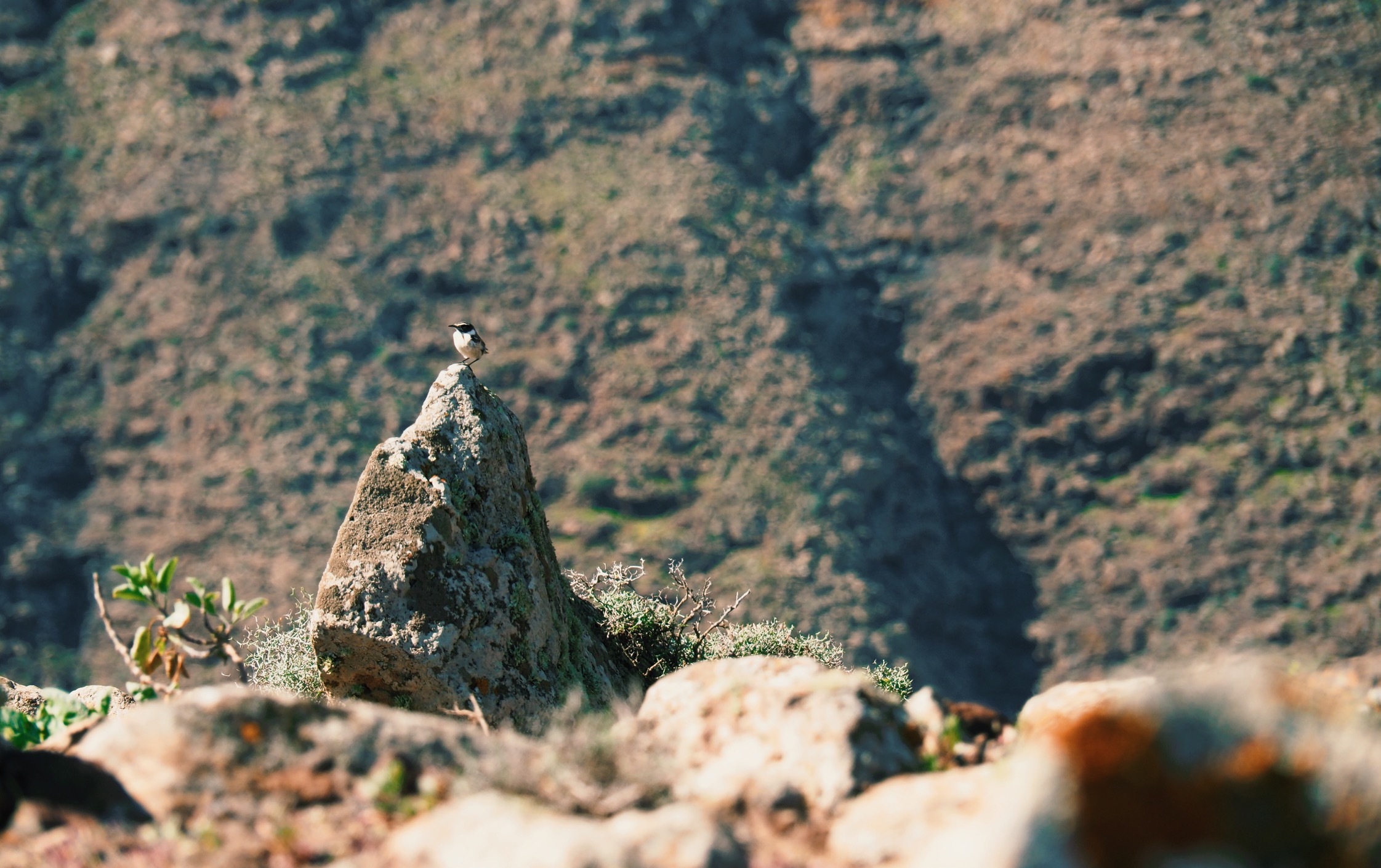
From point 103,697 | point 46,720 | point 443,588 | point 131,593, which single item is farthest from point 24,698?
point 443,588

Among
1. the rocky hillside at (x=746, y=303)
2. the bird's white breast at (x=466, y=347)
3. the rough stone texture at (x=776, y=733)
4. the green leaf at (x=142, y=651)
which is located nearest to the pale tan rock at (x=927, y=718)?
the rough stone texture at (x=776, y=733)

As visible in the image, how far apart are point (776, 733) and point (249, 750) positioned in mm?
2876

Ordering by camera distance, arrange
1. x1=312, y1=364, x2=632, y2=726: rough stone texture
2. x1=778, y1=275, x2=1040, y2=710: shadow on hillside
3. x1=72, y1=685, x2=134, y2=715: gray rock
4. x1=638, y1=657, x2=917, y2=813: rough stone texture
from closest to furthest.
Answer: x1=638, y1=657, x2=917, y2=813: rough stone texture, x1=312, y1=364, x2=632, y2=726: rough stone texture, x1=72, y1=685, x2=134, y2=715: gray rock, x1=778, y1=275, x2=1040, y2=710: shadow on hillside

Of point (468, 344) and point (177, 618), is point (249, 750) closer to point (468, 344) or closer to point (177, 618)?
point (177, 618)

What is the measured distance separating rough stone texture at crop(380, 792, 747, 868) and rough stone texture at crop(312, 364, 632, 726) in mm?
5061

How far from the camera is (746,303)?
276 feet

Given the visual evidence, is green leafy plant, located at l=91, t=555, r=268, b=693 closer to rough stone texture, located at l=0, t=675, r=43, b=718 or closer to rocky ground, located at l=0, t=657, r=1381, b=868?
rocky ground, located at l=0, t=657, r=1381, b=868

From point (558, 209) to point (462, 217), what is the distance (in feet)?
21.8

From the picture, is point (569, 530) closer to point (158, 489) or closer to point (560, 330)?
point (560, 330)

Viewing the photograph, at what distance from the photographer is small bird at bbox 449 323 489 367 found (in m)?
12.5

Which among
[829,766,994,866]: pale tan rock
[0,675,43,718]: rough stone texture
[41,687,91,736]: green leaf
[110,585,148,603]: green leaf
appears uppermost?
[110,585,148,603]: green leaf

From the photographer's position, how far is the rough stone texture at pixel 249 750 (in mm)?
6480

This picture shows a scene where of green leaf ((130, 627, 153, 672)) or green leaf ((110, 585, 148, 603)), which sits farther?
green leaf ((130, 627, 153, 672))

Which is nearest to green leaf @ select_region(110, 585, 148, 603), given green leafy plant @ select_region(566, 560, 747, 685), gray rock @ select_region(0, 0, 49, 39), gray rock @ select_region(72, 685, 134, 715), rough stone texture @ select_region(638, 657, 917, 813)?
gray rock @ select_region(72, 685, 134, 715)
